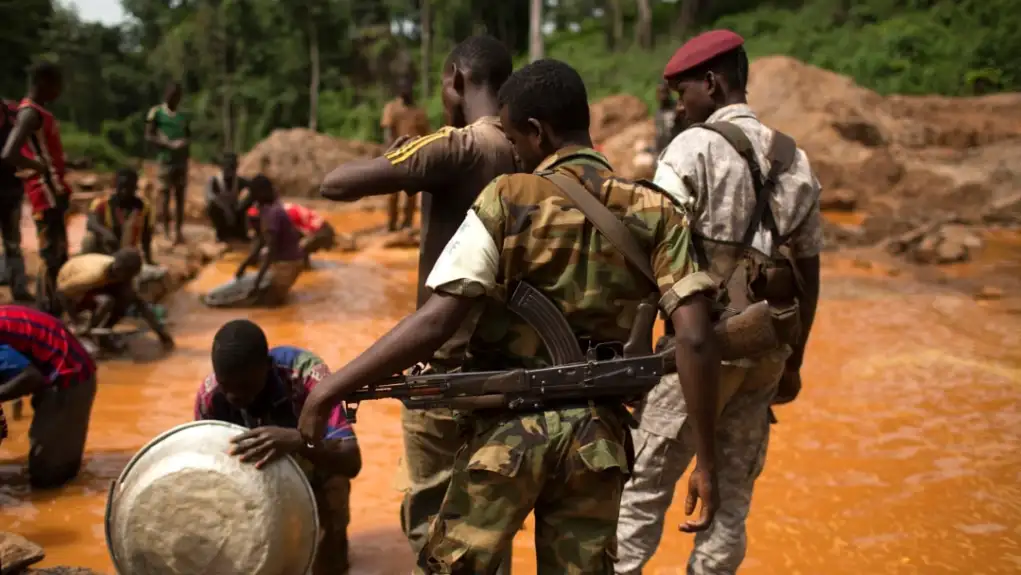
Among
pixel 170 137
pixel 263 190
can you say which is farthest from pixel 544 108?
pixel 170 137

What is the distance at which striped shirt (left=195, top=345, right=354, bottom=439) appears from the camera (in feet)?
10.1

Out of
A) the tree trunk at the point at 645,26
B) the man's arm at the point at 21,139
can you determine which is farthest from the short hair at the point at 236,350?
the tree trunk at the point at 645,26

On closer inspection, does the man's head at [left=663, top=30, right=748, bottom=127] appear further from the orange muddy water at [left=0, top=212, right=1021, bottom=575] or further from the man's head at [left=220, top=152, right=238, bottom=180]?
the man's head at [left=220, top=152, right=238, bottom=180]

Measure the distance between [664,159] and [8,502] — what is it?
3.40 m

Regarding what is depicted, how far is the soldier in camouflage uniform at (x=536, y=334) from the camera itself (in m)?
1.96

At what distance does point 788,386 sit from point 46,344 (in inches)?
129

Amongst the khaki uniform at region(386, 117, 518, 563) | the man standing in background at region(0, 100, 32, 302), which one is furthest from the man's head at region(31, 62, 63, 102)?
the khaki uniform at region(386, 117, 518, 563)

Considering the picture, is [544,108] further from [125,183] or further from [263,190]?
[263,190]

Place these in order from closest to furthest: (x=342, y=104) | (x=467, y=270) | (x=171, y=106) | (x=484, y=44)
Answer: (x=467, y=270) → (x=484, y=44) → (x=171, y=106) → (x=342, y=104)

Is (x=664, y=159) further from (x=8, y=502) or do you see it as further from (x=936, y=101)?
(x=936, y=101)

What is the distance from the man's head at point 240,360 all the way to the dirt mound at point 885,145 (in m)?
10.3

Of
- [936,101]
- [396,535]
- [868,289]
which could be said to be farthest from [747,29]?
[396,535]

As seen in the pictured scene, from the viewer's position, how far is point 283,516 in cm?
250

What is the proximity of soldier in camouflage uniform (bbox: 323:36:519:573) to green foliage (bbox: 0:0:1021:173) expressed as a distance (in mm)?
19915
